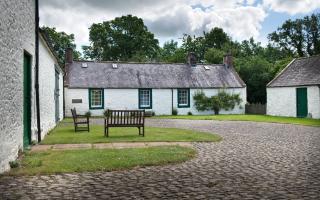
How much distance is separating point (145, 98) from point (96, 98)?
463cm

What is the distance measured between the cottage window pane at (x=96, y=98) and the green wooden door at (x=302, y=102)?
17.0 metres

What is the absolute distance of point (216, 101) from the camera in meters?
37.1

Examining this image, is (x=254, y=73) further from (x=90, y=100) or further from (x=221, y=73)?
(x=90, y=100)

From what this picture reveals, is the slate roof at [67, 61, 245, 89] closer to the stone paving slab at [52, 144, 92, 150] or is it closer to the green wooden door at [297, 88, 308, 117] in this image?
the green wooden door at [297, 88, 308, 117]

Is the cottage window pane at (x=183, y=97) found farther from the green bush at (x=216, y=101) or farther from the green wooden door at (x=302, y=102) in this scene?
the green wooden door at (x=302, y=102)

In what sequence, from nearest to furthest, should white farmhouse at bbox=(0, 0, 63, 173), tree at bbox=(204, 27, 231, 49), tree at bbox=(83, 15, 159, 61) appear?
white farmhouse at bbox=(0, 0, 63, 173), tree at bbox=(83, 15, 159, 61), tree at bbox=(204, 27, 231, 49)

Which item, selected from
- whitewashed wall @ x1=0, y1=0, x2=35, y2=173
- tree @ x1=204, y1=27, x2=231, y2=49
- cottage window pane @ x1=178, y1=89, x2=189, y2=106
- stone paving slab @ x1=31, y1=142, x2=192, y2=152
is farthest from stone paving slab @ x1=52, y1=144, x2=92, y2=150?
tree @ x1=204, y1=27, x2=231, y2=49

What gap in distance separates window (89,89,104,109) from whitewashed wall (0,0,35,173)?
74.1 feet

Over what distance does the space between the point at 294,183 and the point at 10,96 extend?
21.2 feet

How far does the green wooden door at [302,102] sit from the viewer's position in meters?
30.4

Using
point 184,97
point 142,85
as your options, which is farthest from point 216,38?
point 142,85

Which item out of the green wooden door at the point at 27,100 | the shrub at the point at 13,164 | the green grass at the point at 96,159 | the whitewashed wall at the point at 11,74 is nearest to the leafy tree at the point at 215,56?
the green wooden door at the point at 27,100

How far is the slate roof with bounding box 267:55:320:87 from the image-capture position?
1196 inches

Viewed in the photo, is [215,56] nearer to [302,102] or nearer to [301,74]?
[301,74]
